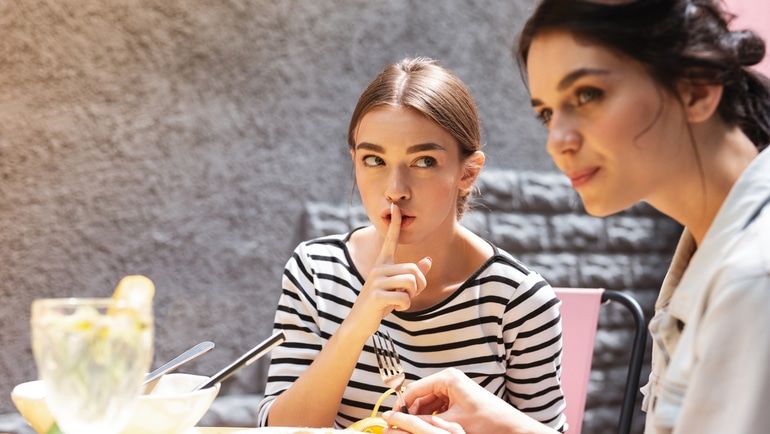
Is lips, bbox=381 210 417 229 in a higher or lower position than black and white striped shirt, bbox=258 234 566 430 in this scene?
higher

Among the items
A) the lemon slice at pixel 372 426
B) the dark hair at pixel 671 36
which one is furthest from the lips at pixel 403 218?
the dark hair at pixel 671 36

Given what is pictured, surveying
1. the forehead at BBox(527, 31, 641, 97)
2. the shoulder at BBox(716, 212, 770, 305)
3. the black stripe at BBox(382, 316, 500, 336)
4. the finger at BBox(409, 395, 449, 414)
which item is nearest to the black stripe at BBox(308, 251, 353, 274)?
the black stripe at BBox(382, 316, 500, 336)

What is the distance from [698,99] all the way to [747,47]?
0.37ft

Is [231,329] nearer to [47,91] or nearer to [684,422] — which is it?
[47,91]

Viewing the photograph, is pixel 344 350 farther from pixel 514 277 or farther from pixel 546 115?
pixel 546 115

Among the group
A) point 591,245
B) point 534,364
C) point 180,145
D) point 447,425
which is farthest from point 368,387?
point 591,245

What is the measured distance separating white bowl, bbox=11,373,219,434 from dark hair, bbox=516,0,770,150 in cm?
66

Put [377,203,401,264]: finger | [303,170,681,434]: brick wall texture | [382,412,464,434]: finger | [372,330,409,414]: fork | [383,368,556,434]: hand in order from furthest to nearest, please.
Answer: [303,170,681,434]: brick wall texture, [377,203,401,264]: finger, [372,330,409,414]: fork, [383,368,556,434]: hand, [382,412,464,434]: finger

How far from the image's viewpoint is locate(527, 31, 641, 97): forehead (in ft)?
3.47

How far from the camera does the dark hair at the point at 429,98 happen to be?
1.89m

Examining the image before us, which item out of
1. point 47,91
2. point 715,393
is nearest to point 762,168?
point 715,393

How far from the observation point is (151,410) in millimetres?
1152

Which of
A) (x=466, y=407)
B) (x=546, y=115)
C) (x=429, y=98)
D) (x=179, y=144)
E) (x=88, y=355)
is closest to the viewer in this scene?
(x=88, y=355)

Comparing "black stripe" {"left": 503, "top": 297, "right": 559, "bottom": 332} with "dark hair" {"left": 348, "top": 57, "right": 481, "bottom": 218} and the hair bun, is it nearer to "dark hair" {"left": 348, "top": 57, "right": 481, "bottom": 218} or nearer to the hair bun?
"dark hair" {"left": 348, "top": 57, "right": 481, "bottom": 218}
